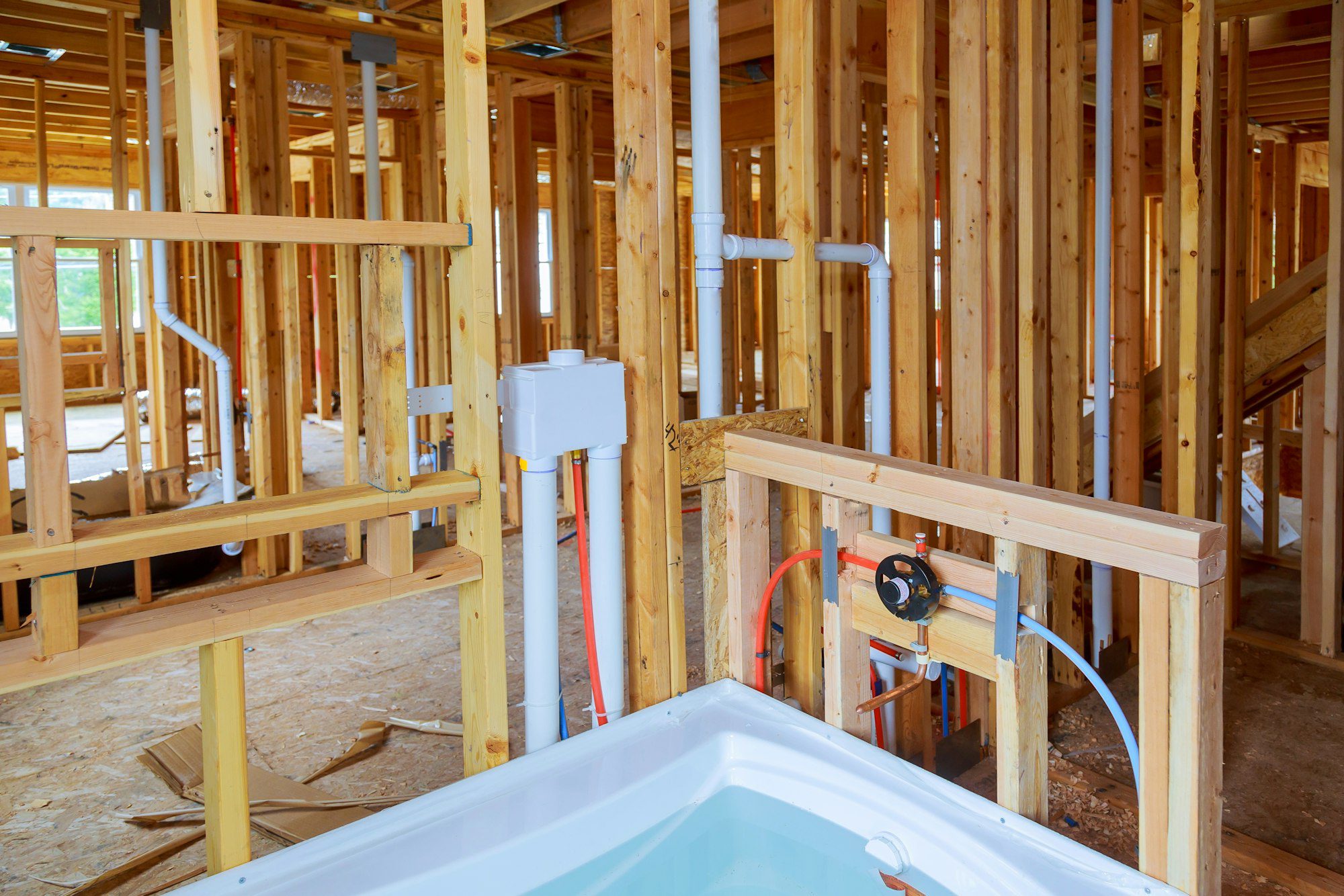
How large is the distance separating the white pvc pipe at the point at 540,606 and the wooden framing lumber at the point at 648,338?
193 mm

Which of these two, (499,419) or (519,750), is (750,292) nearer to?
(519,750)

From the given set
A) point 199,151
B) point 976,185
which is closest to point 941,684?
point 976,185

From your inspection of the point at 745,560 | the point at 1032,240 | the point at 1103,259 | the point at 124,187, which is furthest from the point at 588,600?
the point at 124,187

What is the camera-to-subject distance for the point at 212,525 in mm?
1366

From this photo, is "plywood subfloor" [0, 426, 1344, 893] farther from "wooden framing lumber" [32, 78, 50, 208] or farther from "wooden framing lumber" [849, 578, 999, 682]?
"wooden framing lumber" [32, 78, 50, 208]

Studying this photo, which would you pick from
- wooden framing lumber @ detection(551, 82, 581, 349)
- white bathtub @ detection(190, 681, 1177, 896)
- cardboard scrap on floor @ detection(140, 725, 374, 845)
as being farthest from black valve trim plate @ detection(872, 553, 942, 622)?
wooden framing lumber @ detection(551, 82, 581, 349)

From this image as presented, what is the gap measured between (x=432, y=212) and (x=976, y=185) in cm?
Answer: 321

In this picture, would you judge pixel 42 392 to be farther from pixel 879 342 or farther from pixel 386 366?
pixel 879 342

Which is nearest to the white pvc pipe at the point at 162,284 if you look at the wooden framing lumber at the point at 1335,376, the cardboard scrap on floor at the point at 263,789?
the cardboard scrap on floor at the point at 263,789

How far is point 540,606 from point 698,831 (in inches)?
17.9

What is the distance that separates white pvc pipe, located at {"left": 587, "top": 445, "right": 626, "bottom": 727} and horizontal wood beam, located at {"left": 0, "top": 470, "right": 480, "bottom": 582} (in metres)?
0.24

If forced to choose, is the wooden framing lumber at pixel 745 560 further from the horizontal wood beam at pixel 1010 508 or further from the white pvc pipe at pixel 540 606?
the white pvc pipe at pixel 540 606

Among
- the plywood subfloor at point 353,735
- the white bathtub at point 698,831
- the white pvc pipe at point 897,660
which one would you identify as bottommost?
the plywood subfloor at point 353,735

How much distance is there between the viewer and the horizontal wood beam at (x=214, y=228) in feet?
3.96
